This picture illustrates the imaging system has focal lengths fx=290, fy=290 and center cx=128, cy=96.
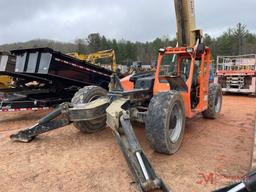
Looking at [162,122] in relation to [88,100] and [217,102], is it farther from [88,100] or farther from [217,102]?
[217,102]

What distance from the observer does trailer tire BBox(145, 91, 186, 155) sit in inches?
186

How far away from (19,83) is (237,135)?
24.4ft

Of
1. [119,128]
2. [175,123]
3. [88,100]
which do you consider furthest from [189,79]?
[119,128]

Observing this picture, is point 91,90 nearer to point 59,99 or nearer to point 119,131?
point 119,131

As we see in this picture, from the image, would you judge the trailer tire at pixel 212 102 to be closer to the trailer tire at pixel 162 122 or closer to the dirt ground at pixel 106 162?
the dirt ground at pixel 106 162

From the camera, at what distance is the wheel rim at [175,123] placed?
17.3ft

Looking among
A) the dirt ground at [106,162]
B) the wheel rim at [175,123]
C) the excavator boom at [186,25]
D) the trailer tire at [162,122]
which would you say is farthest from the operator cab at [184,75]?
the trailer tire at [162,122]

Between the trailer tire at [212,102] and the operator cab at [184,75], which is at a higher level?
the operator cab at [184,75]

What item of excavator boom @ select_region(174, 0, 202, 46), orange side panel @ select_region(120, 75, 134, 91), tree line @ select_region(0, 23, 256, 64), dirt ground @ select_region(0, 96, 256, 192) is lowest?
dirt ground @ select_region(0, 96, 256, 192)

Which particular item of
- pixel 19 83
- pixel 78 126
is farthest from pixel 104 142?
pixel 19 83

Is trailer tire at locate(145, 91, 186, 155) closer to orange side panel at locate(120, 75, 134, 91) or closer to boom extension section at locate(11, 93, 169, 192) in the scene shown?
boom extension section at locate(11, 93, 169, 192)

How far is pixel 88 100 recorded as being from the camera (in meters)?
6.21

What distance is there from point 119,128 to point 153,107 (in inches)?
31.0

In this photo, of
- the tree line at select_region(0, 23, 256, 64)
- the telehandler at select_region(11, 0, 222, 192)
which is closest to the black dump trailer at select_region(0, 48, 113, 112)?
the telehandler at select_region(11, 0, 222, 192)
